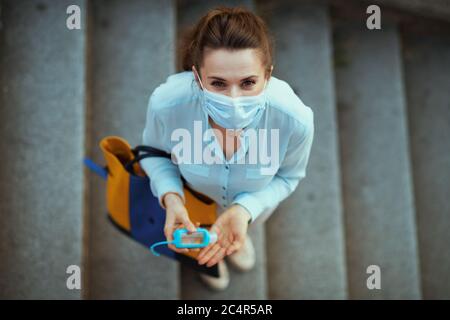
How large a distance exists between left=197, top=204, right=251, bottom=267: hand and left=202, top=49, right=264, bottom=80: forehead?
0.61 meters

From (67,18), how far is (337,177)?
2.09 m

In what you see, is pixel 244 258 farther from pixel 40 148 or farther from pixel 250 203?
pixel 40 148

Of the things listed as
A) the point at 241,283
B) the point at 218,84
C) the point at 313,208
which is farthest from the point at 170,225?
the point at 313,208

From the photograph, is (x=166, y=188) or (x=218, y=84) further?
(x=166, y=188)

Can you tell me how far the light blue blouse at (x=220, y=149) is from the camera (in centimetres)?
171

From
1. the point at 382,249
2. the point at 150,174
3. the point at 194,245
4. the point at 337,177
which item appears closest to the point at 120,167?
the point at 150,174

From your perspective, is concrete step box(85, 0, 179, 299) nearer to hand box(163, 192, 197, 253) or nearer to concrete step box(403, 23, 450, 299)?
hand box(163, 192, 197, 253)

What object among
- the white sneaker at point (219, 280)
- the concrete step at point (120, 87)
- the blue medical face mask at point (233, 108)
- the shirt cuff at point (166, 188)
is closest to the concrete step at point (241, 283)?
the white sneaker at point (219, 280)

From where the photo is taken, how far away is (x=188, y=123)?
177cm

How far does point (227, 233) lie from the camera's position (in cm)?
188

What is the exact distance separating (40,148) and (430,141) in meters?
2.92

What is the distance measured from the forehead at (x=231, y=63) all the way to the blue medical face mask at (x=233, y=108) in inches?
3.5

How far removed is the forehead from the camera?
60.7 inches

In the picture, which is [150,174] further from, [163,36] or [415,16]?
[415,16]
